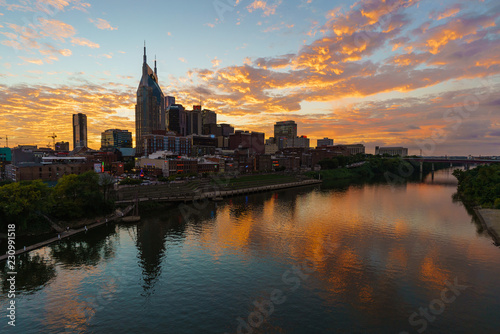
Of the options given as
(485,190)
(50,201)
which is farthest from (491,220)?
(50,201)

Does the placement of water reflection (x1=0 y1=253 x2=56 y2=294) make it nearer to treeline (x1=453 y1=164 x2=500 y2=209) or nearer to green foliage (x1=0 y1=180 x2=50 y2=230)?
green foliage (x1=0 y1=180 x2=50 y2=230)

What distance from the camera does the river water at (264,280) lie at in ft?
81.0

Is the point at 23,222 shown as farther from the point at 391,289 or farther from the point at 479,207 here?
the point at 479,207

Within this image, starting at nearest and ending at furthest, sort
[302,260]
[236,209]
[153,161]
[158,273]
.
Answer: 1. [158,273]
2. [302,260]
3. [236,209]
4. [153,161]

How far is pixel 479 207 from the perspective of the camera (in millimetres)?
69625

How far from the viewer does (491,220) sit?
185ft

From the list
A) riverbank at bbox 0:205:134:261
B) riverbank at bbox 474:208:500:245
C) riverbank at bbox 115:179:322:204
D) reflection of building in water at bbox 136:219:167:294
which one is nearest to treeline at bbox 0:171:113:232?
riverbank at bbox 0:205:134:261

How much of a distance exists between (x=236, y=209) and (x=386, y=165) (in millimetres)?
162557

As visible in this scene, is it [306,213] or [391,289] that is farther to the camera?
[306,213]

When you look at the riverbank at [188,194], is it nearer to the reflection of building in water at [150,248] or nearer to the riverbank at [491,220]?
the reflection of building in water at [150,248]

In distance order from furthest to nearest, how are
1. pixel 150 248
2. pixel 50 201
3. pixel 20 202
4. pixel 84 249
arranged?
pixel 50 201, pixel 150 248, pixel 84 249, pixel 20 202

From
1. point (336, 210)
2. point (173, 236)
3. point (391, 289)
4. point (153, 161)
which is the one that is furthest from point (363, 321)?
point (153, 161)

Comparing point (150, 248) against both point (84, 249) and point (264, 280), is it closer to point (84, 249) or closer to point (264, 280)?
point (84, 249)

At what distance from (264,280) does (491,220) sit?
5489cm
